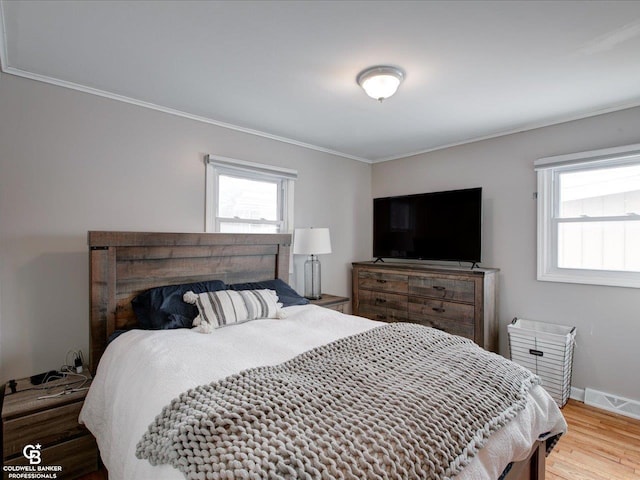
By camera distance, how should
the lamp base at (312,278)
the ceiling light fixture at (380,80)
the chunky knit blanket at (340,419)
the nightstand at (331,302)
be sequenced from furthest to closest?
the lamp base at (312,278) → the nightstand at (331,302) → the ceiling light fixture at (380,80) → the chunky knit blanket at (340,419)

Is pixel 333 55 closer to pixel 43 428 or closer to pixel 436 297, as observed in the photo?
pixel 436 297

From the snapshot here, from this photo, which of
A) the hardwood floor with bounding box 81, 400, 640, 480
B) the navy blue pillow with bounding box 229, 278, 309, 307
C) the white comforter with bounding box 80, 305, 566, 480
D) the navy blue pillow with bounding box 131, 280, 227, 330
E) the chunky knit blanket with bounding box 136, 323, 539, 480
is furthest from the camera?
the navy blue pillow with bounding box 229, 278, 309, 307

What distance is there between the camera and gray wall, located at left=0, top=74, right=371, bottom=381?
209cm

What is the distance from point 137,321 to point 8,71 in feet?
5.89

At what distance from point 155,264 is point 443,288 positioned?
8.63ft

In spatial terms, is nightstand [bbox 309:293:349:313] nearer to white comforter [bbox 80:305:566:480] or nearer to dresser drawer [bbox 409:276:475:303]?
dresser drawer [bbox 409:276:475:303]

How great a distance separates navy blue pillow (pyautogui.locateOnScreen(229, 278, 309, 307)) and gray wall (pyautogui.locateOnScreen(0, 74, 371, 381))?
69 cm

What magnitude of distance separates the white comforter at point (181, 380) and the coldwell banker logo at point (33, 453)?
0.28 meters

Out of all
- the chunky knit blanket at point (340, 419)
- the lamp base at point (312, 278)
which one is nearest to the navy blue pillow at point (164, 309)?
the chunky knit blanket at point (340, 419)

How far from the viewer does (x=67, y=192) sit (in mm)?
2275

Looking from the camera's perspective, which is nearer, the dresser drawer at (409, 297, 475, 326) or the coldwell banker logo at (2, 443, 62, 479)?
the coldwell banker logo at (2, 443, 62, 479)

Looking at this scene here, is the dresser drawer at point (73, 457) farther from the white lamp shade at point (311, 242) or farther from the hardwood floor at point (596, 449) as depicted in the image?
the hardwood floor at point (596, 449)

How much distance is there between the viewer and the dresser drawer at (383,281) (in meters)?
3.58

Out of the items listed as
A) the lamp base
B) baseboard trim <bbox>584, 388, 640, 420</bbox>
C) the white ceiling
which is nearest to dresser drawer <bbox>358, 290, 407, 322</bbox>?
the lamp base
